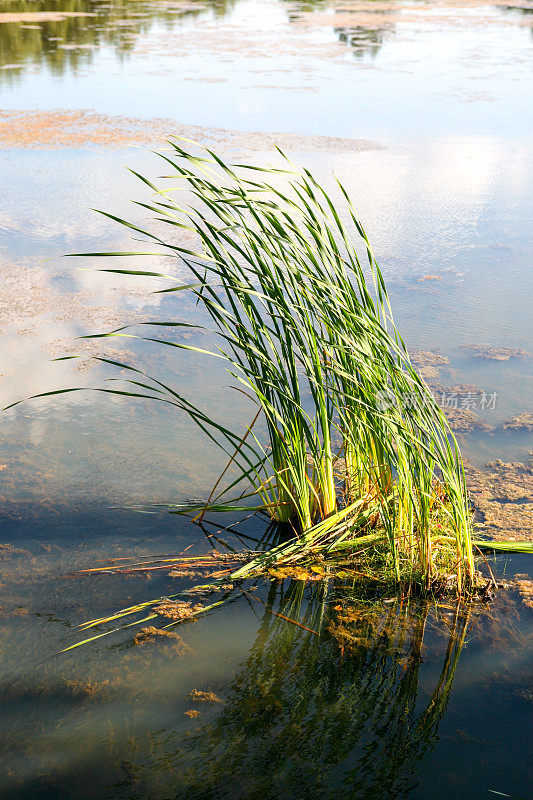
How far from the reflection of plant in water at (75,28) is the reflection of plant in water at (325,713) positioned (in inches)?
289

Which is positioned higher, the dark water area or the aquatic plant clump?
the aquatic plant clump

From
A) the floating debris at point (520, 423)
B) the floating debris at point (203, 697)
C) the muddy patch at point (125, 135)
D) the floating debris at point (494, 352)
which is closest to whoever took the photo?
the floating debris at point (203, 697)

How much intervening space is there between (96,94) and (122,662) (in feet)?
20.2

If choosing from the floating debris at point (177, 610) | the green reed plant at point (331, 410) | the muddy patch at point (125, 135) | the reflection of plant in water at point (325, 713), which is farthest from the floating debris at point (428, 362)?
the muddy patch at point (125, 135)

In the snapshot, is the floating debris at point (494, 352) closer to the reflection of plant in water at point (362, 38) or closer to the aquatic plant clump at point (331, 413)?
the aquatic plant clump at point (331, 413)

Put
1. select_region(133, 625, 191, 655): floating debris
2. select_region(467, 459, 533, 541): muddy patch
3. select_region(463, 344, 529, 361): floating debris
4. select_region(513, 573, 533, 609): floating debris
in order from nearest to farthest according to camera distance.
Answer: select_region(133, 625, 191, 655): floating debris, select_region(513, 573, 533, 609): floating debris, select_region(467, 459, 533, 541): muddy patch, select_region(463, 344, 529, 361): floating debris

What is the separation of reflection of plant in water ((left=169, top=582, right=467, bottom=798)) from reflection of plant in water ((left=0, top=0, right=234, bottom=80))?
7348 millimetres

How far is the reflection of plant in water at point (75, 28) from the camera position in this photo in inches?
323

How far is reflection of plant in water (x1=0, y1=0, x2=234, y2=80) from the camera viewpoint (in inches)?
323

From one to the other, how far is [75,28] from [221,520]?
10264 millimetres

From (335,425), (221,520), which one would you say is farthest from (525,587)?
(221,520)

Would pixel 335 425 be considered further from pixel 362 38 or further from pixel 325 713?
pixel 362 38

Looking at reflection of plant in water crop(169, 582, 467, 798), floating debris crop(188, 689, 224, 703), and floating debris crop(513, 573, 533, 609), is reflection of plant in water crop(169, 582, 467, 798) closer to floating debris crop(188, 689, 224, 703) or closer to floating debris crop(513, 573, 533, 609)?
floating debris crop(188, 689, 224, 703)

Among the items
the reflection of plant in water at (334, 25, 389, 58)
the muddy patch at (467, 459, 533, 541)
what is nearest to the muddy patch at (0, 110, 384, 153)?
the muddy patch at (467, 459, 533, 541)
